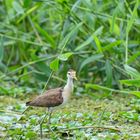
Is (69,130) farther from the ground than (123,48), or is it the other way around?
(123,48)

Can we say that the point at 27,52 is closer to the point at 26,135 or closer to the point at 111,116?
the point at 111,116

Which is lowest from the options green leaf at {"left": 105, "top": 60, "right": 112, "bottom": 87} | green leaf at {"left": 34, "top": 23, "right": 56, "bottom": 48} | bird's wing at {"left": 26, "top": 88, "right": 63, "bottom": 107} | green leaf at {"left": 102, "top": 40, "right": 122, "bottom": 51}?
bird's wing at {"left": 26, "top": 88, "right": 63, "bottom": 107}

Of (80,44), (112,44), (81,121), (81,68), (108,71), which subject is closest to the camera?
(81,121)

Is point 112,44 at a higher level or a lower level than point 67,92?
higher

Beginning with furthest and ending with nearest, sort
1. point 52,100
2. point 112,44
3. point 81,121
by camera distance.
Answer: point 112,44 → point 81,121 → point 52,100

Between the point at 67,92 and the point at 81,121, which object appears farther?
the point at 81,121

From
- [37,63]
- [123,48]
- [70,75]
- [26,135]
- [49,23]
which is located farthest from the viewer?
[49,23]

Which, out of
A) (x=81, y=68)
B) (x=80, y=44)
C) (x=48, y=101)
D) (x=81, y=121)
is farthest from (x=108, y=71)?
(x=48, y=101)

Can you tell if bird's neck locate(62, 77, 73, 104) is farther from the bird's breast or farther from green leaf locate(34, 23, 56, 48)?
green leaf locate(34, 23, 56, 48)

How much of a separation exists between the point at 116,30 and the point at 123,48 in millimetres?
316

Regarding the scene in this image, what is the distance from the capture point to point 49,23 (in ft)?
29.1

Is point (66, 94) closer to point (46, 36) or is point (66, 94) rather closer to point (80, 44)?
point (46, 36)

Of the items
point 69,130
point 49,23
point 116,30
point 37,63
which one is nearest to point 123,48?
point 116,30

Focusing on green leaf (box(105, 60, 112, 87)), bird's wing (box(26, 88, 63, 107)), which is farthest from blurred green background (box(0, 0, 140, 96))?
bird's wing (box(26, 88, 63, 107))
